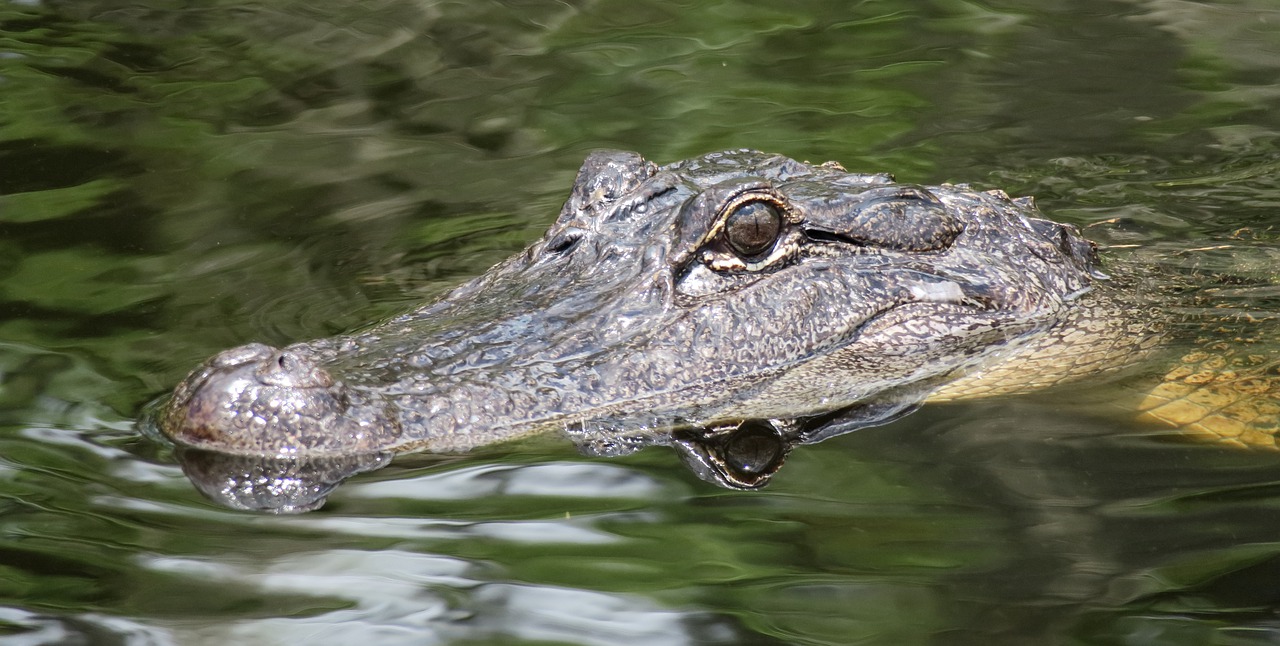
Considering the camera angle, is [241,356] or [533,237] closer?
[241,356]

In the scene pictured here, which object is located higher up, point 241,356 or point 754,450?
point 241,356

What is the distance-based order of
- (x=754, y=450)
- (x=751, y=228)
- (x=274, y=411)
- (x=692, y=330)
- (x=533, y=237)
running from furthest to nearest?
(x=533, y=237)
(x=751, y=228)
(x=692, y=330)
(x=754, y=450)
(x=274, y=411)

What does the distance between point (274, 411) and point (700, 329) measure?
4.49 ft

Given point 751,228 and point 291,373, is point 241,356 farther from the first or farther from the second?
point 751,228

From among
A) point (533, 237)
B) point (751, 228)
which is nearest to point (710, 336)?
point (751, 228)

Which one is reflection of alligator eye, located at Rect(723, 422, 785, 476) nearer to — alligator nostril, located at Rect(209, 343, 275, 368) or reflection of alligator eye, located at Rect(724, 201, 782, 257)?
reflection of alligator eye, located at Rect(724, 201, 782, 257)

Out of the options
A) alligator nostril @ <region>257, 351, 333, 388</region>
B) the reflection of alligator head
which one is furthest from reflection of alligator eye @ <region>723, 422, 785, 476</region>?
alligator nostril @ <region>257, 351, 333, 388</region>

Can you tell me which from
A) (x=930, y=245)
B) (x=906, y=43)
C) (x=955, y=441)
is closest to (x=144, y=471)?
(x=955, y=441)

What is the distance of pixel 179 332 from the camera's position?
484cm

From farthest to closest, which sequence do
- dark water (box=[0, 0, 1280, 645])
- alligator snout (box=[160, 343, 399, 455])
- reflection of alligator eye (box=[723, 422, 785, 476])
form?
reflection of alligator eye (box=[723, 422, 785, 476]) < alligator snout (box=[160, 343, 399, 455]) < dark water (box=[0, 0, 1280, 645])

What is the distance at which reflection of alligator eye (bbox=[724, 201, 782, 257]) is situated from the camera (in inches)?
173

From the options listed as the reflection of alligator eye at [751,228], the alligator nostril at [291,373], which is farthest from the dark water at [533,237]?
the reflection of alligator eye at [751,228]

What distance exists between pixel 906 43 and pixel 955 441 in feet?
16.5

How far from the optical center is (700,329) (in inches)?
167
